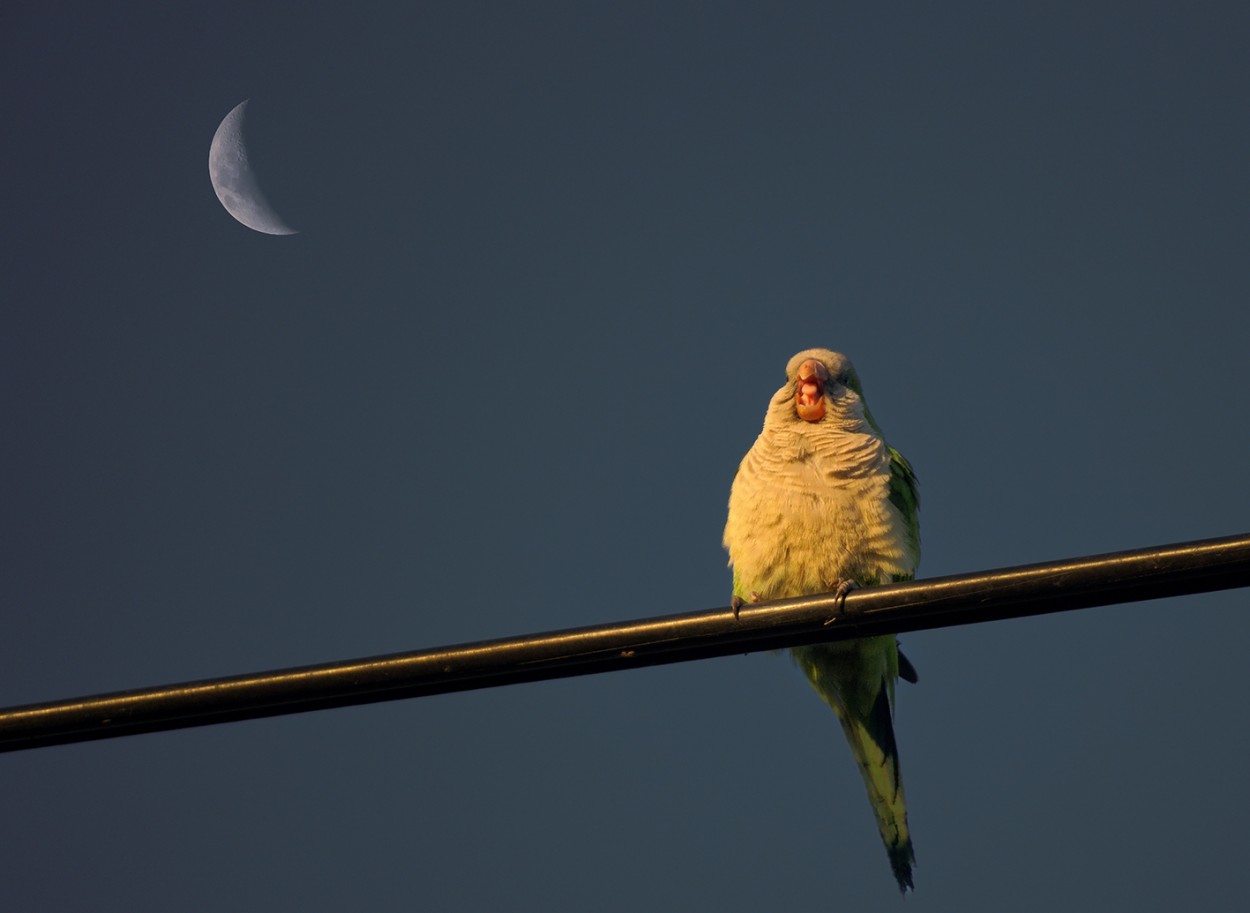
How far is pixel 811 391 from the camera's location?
654cm

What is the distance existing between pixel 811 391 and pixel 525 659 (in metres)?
3.21

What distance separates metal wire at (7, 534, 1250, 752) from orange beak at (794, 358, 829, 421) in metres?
2.62

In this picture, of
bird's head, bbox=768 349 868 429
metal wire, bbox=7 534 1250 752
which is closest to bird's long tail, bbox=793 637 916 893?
bird's head, bbox=768 349 868 429

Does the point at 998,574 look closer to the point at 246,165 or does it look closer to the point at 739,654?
the point at 739,654

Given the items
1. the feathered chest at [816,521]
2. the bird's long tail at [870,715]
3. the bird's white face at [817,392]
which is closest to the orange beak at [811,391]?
the bird's white face at [817,392]

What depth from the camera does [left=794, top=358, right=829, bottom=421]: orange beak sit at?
6457 millimetres

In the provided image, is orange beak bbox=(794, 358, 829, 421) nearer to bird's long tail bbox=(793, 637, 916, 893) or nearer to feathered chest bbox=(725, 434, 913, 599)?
feathered chest bbox=(725, 434, 913, 599)

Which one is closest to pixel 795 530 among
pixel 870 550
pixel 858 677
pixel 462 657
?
pixel 870 550

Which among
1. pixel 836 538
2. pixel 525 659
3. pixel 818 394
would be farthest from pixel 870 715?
pixel 525 659

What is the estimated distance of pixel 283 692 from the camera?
3.77 meters

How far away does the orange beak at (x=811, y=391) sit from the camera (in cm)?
646

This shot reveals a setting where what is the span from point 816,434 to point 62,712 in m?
3.73

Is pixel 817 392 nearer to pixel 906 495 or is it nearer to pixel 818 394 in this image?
pixel 818 394

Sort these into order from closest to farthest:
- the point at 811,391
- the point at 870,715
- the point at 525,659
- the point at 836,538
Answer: the point at 525,659 < the point at 836,538 < the point at 870,715 < the point at 811,391
